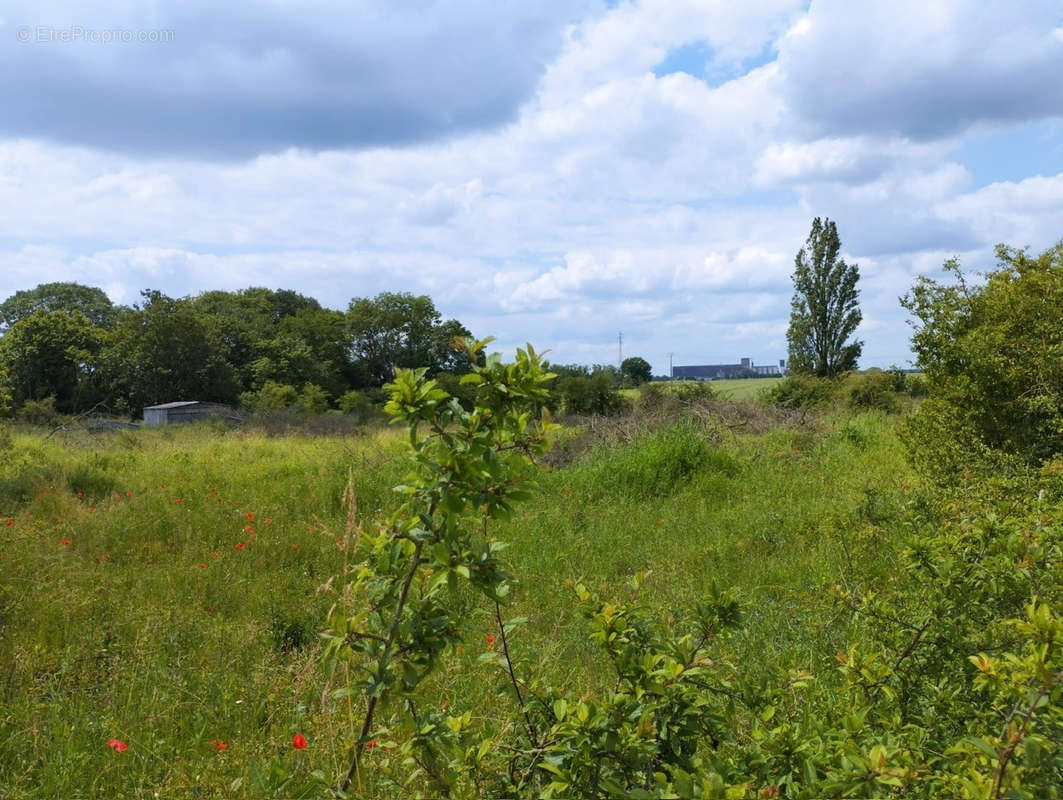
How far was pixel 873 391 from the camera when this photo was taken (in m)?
20.0

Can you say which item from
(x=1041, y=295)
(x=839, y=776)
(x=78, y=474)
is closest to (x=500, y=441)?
(x=839, y=776)

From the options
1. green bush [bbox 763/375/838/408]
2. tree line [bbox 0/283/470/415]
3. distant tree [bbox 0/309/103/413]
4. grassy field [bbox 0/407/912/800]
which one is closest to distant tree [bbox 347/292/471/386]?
tree line [bbox 0/283/470/415]

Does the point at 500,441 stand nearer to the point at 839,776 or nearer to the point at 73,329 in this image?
the point at 839,776

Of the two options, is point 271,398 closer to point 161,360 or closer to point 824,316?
point 161,360

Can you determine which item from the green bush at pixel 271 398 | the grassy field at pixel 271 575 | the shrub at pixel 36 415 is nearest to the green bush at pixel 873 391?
the grassy field at pixel 271 575

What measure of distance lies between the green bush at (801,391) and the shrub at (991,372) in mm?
13175

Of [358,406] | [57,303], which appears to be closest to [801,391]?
[358,406]

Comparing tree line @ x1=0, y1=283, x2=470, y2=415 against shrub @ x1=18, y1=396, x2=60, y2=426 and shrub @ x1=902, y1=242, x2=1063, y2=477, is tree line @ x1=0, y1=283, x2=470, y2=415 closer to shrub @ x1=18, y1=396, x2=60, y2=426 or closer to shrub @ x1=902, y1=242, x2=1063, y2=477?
shrub @ x1=18, y1=396, x2=60, y2=426

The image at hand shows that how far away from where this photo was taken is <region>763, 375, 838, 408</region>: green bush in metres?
20.9

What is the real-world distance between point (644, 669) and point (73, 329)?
40.1 meters

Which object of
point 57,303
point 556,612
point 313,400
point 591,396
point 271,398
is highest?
point 57,303

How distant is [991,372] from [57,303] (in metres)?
57.7

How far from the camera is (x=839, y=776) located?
4.63 ft

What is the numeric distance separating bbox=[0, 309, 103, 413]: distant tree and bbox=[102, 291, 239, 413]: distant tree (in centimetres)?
117
